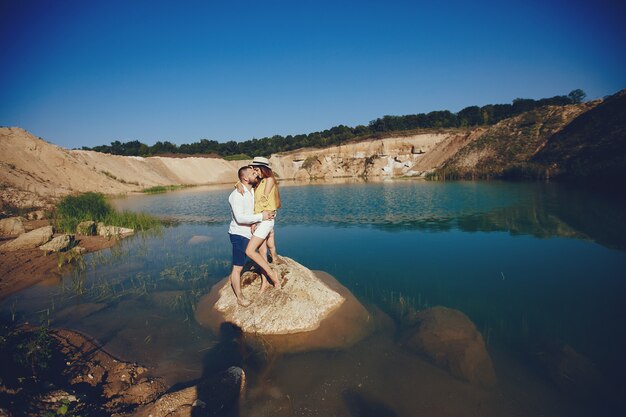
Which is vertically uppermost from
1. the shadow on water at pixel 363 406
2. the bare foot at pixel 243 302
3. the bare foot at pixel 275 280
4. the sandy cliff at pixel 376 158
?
the sandy cliff at pixel 376 158

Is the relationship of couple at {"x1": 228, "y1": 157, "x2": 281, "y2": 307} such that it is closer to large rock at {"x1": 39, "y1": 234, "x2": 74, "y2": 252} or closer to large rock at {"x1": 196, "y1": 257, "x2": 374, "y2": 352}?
large rock at {"x1": 196, "y1": 257, "x2": 374, "y2": 352}

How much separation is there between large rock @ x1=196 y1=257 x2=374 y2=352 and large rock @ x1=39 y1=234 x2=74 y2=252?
8.66m

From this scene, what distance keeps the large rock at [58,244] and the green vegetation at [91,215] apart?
12.3ft

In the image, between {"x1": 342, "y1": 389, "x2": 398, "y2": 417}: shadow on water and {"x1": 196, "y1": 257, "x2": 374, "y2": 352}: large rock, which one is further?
{"x1": 196, "y1": 257, "x2": 374, "y2": 352}: large rock

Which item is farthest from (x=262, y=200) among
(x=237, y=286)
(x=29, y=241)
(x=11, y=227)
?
(x=11, y=227)

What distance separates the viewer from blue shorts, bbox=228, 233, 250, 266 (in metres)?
6.23

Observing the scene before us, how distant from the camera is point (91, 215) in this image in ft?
58.3

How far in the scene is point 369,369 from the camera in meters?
4.78

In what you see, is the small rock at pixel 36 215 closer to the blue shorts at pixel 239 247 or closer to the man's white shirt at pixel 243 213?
the blue shorts at pixel 239 247

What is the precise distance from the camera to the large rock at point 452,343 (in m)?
4.64

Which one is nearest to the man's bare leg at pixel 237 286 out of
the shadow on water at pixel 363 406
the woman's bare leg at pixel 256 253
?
the woman's bare leg at pixel 256 253

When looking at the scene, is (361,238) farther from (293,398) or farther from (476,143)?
(476,143)

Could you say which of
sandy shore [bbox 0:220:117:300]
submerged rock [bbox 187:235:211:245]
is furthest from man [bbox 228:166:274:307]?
submerged rock [bbox 187:235:211:245]

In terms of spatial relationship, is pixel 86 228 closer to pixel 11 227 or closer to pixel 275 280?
pixel 11 227
